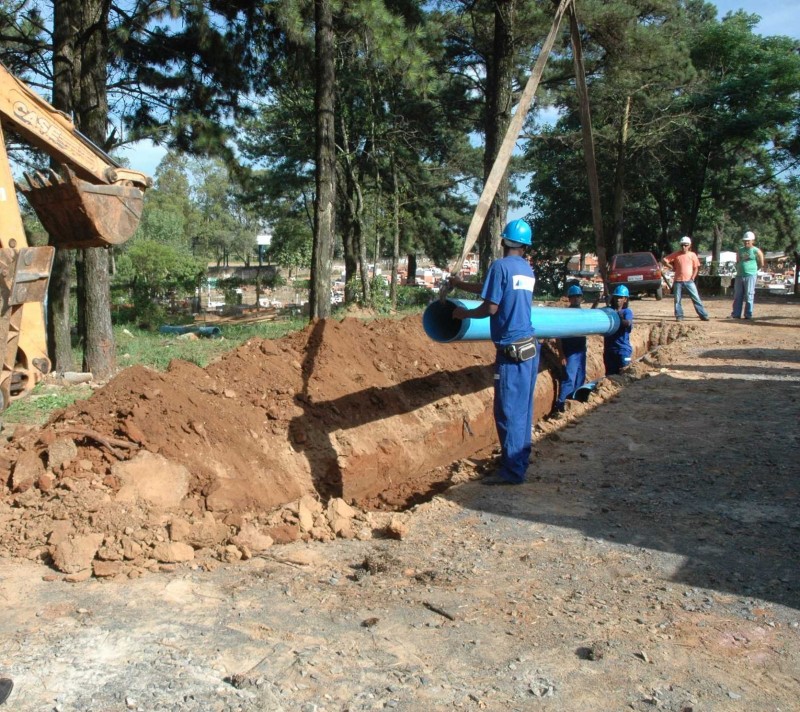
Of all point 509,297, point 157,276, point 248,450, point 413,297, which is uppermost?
point 157,276

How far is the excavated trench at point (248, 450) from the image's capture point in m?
4.94

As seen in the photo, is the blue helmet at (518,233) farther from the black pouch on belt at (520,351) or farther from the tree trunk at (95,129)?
the tree trunk at (95,129)

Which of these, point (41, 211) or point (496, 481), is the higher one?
point (41, 211)

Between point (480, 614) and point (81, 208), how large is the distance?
4.10 m

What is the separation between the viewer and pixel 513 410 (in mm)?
6156

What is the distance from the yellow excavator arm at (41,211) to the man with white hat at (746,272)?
40.8 feet

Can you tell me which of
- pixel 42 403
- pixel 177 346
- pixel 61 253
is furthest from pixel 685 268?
pixel 42 403

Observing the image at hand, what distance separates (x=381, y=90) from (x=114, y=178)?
826 inches

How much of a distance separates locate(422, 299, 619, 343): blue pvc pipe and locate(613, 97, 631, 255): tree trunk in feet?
71.3

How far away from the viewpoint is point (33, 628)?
3775 millimetres

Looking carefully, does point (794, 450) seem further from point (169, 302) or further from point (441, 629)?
point (169, 302)

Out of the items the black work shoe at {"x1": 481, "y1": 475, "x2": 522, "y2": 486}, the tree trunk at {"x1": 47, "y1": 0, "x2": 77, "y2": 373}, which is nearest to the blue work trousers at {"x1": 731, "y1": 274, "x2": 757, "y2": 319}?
the black work shoe at {"x1": 481, "y1": 475, "x2": 522, "y2": 486}

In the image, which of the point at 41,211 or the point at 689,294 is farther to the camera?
the point at 689,294

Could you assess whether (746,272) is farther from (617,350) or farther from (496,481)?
(496,481)
